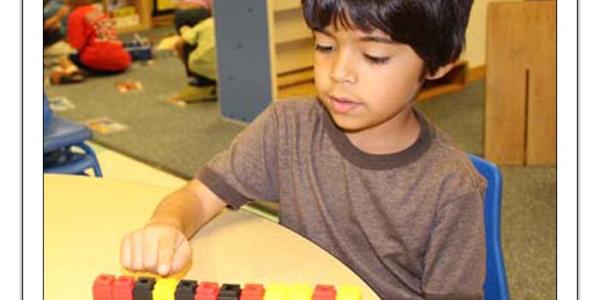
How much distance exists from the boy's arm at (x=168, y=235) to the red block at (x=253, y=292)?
128 mm

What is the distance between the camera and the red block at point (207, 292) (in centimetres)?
68

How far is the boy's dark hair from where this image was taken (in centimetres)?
85

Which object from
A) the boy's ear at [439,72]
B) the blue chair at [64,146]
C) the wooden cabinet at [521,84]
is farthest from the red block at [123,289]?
the wooden cabinet at [521,84]

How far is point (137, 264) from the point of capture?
0.79 meters

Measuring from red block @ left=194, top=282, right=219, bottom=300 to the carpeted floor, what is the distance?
3.98 feet

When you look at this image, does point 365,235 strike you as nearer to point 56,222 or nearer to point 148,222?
point 148,222

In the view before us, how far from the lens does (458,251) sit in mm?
886

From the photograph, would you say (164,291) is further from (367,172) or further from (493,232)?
(493,232)

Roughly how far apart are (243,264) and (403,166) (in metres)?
0.24

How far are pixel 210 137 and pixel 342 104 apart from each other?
85.6 inches

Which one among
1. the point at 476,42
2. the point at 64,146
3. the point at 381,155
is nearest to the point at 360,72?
the point at 381,155

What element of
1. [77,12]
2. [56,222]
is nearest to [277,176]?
[56,222]
